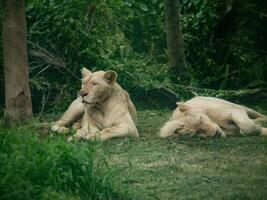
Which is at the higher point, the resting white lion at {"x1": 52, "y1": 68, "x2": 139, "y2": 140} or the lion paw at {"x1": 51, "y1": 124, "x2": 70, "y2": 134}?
the resting white lion at {"x1": 52, "y1": 68, "x2": 139, "y2": 140}

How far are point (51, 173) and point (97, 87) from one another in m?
4.10

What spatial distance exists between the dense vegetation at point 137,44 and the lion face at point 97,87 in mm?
2599

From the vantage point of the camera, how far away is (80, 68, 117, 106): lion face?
34.1 ft

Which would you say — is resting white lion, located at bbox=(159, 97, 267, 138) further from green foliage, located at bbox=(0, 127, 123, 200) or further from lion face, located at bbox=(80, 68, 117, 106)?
green foliage, located at bbox=(0, 127, 123, 200)

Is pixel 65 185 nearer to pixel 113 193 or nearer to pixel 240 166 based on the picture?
pixel 113 193

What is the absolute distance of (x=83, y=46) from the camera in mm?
14047

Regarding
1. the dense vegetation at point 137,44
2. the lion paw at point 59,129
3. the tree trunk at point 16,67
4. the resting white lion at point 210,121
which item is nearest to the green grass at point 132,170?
the resting white lion at point 210,121

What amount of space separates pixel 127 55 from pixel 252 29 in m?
3.40

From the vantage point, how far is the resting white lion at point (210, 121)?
32.7 feet

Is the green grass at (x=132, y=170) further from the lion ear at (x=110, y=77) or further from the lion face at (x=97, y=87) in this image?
the lion ear at (x=110, y=77)

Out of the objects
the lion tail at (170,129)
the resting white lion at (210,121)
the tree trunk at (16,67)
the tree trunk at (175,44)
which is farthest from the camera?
the tree trunk at (175,44)

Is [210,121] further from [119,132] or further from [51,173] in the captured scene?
[51,173]

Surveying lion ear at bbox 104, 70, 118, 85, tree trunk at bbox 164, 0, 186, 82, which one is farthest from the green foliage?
tree trunk at bbox 164, 0, 186, 82

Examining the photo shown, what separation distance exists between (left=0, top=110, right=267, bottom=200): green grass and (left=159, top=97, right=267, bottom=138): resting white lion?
1.62 ft
